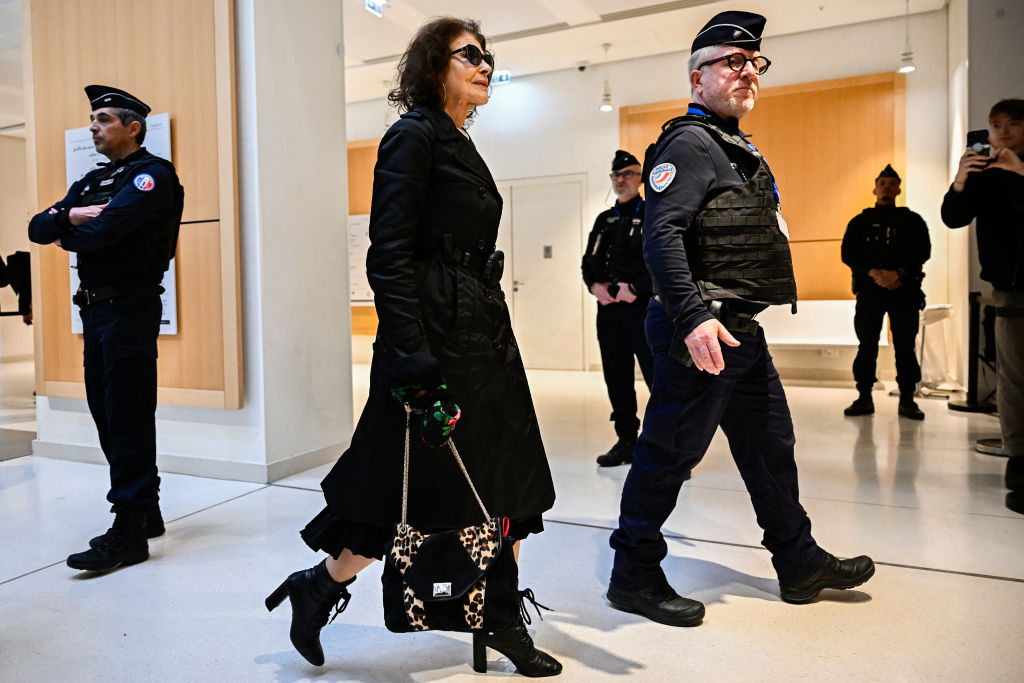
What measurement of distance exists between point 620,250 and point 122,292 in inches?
99.0

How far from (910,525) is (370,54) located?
7.10 meters

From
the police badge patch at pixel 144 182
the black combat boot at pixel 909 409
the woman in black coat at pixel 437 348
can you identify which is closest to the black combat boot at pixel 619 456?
the woman in black coat at pixel 437 348

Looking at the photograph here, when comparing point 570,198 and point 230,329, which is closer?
point 230,329

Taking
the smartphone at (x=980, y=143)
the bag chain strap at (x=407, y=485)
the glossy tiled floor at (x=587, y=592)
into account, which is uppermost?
the smartphone at (x=980, y=143)

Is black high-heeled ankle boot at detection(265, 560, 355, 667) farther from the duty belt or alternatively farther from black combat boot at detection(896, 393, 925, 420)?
black combat boot at detection(896, 393, 925, 420)

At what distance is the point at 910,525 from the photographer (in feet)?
9.71

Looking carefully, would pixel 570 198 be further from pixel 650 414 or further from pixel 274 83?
pixel 650 414

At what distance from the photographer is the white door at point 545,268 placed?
882 cm

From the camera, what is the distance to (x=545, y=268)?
29.7 ft

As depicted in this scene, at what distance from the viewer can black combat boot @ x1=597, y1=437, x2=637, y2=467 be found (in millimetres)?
4113

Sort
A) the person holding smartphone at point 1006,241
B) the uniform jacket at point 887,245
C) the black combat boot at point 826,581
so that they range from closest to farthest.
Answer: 1. the black combat boot at point 826,581
2. the person holding smartphone at point 1006,241
3. the uniform jacket at point 887,245

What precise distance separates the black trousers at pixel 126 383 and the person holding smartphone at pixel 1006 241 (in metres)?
3.52

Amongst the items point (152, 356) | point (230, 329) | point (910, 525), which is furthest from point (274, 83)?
point (910, 525)

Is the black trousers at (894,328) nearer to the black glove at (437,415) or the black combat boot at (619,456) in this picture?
the black combat boot at (619,456)
